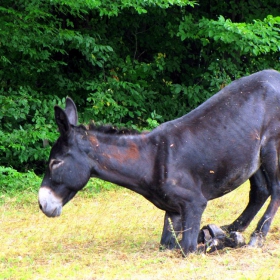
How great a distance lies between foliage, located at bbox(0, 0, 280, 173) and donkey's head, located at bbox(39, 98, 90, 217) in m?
4.23

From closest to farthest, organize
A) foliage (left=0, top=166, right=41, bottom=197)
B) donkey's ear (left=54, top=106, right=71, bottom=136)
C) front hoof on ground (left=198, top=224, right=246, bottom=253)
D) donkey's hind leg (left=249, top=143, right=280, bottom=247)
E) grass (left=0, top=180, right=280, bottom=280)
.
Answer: grass (left=0, top=180, right=280, bottom=280) → donkey's ear (left=54, top=106, right=71, bottom=136) → front hoof on ground (left=198, top=224, right=246, bottom=253) → donkey's hind leg (left=249, top=143, right=280, bottom=247) → foliage (left=0, top=166, right=41, bottom=197)

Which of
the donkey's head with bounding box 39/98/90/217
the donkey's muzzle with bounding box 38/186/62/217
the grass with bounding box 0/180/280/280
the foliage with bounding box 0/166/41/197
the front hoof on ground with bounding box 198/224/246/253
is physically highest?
the donkey's head with bounding box 39/98/90/217

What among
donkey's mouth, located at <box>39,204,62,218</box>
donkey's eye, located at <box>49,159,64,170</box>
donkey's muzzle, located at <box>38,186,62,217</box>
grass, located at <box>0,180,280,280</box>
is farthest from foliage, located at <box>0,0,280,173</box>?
donkey's mouth, located at <box>39,204,62,218</box>

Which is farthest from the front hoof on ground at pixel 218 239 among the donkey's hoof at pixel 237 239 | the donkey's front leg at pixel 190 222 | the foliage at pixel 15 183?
the foliage at pixel 15 183

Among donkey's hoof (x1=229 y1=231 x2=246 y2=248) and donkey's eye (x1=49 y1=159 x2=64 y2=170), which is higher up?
donkey's eye (x1=49 y1=159 x2=64 y2=170)

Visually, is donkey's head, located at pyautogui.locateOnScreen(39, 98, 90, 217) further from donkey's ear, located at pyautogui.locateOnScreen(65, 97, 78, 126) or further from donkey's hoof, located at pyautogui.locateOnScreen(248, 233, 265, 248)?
donkey's hoof, located at pyautogui.locateOnScreen(248, 233, 265, 248)

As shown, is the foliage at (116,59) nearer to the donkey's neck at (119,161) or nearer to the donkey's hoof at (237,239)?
the donkey's neck at (119,161)

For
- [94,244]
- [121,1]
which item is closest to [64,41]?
[121,1]

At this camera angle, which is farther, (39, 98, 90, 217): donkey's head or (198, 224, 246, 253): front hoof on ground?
(198, 224, 246, 253): front hoof on ground

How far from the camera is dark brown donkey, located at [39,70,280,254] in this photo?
6.81 m

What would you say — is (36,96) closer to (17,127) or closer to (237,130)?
(17,127)

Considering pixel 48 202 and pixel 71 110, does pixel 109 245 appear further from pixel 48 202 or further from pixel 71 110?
pixel 71 110

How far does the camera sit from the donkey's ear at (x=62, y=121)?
21.6 ft

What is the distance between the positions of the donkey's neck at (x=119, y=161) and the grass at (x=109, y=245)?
0.83 meters
